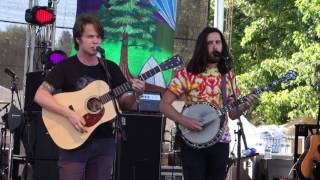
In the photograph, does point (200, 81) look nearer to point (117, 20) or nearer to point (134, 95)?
point (134, 95)

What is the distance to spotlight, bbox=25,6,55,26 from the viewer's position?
27.6 ft

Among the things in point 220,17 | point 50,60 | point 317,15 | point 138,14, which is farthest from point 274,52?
point 50,60

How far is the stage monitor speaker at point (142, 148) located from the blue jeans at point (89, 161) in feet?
6.63

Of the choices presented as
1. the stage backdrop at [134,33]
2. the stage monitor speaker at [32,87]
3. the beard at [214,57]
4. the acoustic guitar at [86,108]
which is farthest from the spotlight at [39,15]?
the beard at [214,57]

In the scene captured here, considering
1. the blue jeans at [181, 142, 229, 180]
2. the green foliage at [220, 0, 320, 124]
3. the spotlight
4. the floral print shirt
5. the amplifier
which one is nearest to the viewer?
the blue jeans at [181, 142, 229, 180]

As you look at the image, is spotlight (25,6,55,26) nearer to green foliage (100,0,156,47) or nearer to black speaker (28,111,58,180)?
green foliage (100,0,156,47)

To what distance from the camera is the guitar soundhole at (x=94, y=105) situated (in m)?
4.77

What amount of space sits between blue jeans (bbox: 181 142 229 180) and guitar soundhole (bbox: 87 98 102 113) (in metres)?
0.74

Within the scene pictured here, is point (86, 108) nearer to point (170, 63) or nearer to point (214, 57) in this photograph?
point (170, 63)

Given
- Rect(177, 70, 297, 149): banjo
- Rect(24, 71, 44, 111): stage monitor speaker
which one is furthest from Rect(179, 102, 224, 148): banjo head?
Rect(24, 71, 44, 111): stage monitor speaker

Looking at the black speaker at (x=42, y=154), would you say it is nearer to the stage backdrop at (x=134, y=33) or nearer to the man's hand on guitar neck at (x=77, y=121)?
the man's hand on guitar neck at (x=77, y=121)

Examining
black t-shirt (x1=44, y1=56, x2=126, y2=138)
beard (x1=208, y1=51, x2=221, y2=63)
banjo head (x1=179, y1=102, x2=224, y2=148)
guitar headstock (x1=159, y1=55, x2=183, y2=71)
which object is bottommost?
banjo head (x1=179, y1=102, x2=224, y2=148)

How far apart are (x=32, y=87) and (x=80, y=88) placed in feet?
8.76

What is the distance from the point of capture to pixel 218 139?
16.1 feet
